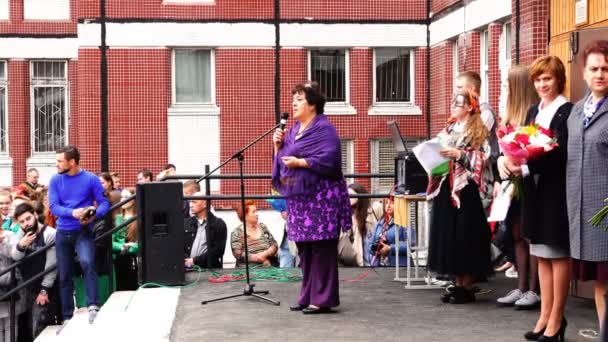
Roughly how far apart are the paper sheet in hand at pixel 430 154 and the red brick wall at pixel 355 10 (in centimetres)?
1251

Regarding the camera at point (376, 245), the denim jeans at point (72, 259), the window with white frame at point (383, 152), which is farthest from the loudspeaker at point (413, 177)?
the window with white frame at point (383, 152)

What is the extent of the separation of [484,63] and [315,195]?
31.1 feet

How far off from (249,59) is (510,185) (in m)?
13.2

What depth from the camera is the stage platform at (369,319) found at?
6.94 metres

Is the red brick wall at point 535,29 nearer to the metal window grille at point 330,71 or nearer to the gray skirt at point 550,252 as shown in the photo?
the gray skirt at point 550,252

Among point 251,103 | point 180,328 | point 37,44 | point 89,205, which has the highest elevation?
point 37,44

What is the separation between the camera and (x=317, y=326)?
7.30 meters

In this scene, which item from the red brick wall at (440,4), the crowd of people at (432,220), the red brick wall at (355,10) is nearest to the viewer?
the crowd of people at (432,220)

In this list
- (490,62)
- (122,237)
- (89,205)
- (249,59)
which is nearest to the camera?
(89,205)

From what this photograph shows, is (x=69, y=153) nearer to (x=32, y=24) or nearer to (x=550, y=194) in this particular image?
(x=550, y=194)

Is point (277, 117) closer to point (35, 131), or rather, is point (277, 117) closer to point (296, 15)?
point (296, 15)

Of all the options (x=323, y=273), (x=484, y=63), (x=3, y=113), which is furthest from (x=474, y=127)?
(x=3, y=113)

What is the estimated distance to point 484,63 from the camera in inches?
653

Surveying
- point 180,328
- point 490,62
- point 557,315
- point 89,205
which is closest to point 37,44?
point 490,62
